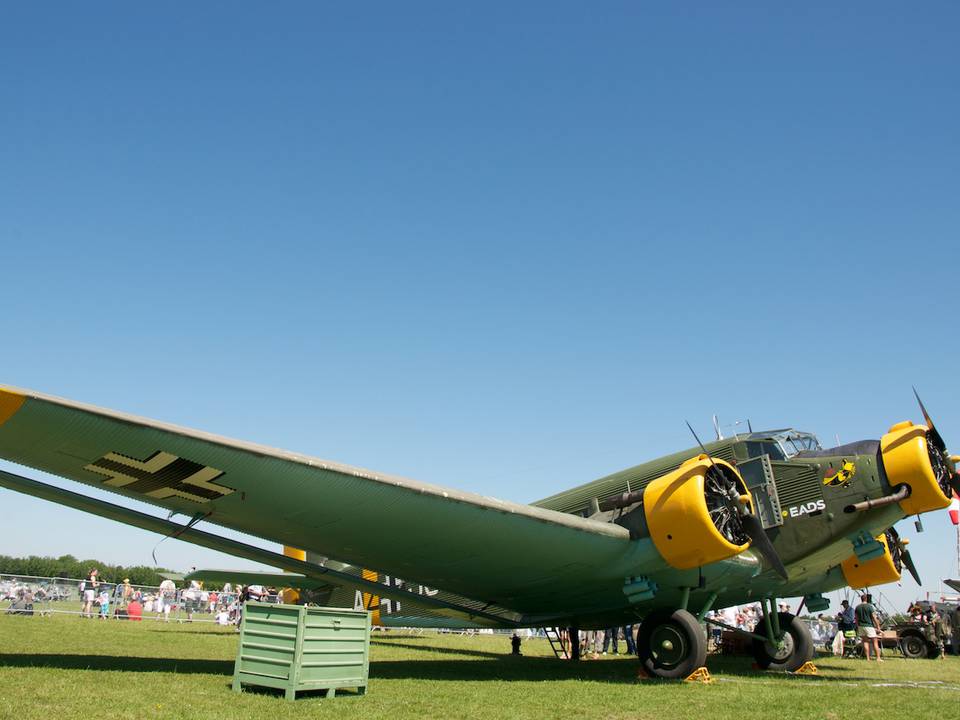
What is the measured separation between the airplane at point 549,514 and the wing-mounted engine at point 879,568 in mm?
2742

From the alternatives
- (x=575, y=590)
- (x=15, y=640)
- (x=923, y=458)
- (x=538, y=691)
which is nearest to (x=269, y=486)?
(x=538, y=691)

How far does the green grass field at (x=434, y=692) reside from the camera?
693cm

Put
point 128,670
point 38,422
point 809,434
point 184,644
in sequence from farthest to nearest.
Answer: point 184,644 → point 809,434 → point 128,670 → point 38,422

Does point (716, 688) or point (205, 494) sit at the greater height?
point (205, 494)

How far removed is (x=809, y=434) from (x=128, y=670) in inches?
447

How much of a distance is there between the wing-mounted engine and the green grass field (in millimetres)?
2339

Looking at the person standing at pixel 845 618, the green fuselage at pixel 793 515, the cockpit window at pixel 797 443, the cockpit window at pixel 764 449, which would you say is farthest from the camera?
the person standing at pixel 845 618

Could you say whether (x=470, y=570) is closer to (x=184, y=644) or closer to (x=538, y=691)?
(x=538, y=691)

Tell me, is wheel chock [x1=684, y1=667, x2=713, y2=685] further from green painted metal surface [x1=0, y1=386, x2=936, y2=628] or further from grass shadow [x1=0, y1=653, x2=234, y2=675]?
grass shadow [x1=0, y1=653, x2=234, y2=675]

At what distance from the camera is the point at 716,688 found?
9945 mm

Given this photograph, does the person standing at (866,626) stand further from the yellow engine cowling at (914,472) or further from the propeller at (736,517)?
the propeller at (736,517)

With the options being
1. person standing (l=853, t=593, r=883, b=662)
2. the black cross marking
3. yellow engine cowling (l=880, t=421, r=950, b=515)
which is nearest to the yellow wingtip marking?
the black cross marking

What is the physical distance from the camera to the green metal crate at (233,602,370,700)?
8.12 meters

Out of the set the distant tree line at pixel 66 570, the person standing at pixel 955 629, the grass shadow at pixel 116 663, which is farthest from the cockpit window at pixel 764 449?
the distant tree line at pixel 66 570
